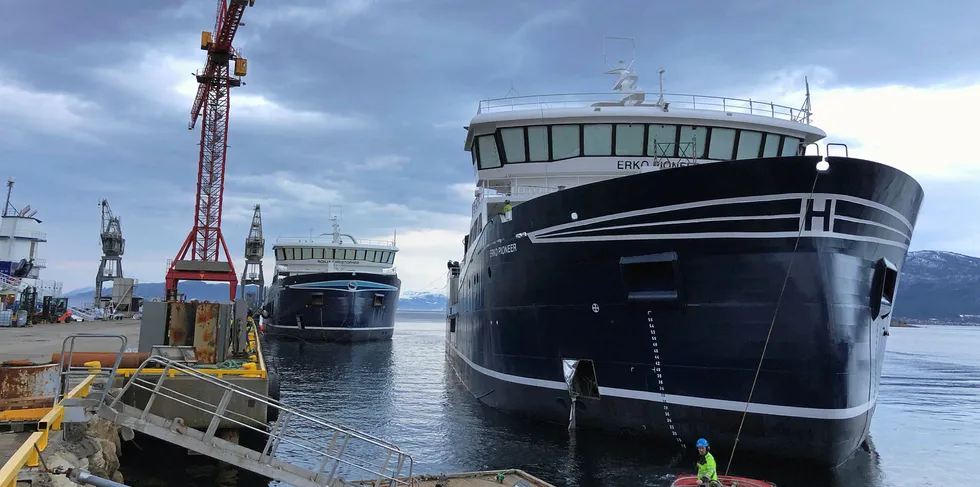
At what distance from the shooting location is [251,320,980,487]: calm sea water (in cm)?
1149

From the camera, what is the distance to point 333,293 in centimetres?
4484

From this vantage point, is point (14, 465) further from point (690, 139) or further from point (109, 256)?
point (109, 256)

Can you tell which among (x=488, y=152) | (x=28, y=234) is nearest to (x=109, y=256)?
(x=28, y=234)

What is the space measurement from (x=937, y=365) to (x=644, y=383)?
40.3m

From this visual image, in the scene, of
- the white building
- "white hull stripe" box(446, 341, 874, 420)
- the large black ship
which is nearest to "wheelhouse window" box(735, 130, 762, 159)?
"white hull stripe" box(446, 341, 874, 420)

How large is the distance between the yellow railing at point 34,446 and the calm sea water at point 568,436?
6.57 meters

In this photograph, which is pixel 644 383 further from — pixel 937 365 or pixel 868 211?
pixel 937 365

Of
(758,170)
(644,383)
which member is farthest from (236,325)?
(758,170)

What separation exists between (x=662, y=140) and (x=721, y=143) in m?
1.71

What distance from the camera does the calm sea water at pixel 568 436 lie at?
37.7 feet

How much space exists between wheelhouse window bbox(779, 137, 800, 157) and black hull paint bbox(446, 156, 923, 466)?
15.1ft

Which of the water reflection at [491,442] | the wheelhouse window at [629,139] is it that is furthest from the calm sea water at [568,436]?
the wheelhouse window at [629,139]

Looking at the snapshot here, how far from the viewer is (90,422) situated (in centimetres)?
780

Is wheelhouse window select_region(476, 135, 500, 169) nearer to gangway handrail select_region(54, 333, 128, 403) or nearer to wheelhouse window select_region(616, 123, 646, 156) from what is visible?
wheelhouse window select_region(616, 123, 646, 156)
